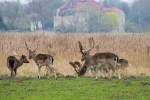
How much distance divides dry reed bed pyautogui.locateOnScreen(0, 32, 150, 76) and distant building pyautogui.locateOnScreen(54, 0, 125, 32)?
2164 cm

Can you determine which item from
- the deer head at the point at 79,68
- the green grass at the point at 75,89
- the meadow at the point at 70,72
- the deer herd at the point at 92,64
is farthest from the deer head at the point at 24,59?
the green grass at the point at 75,89

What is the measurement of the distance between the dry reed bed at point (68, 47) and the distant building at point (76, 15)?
21.6m

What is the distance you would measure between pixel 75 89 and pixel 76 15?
39383mm

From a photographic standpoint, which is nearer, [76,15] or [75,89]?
[75,89]

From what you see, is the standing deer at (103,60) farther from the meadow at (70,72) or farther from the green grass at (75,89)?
the green grass at (75,89)

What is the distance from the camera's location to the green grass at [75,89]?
696 inches

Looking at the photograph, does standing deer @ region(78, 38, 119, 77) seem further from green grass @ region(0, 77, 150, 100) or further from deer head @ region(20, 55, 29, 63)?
deer head @ region(20, 55, 29, 63)

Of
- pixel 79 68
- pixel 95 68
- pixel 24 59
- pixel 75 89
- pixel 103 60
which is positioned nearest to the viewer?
pixel 75 89

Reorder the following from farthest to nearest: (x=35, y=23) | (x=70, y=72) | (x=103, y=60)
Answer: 1. (x=35, y=23)
2. (x=70, y=72)
3. (x=103, y=60)

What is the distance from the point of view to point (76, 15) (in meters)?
58.5

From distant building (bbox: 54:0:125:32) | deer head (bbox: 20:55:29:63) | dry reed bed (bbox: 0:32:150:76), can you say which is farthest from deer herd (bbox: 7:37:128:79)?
distant building (bbox: 54:0:125:32)

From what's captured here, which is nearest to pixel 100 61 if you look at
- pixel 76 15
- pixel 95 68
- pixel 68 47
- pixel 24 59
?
pixel 95 68

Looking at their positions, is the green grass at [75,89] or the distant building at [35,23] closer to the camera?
the green grass at [75,89]

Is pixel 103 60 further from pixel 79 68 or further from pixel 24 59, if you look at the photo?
pixel 24 59
